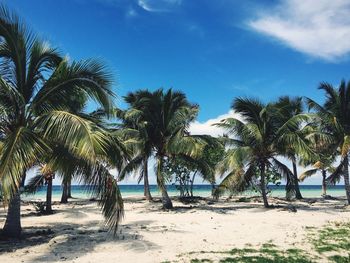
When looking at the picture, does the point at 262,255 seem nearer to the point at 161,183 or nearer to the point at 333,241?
the point at 333,241

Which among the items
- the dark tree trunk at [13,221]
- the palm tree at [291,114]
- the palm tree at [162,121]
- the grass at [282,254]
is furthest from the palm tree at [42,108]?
the palm tree at [291,114]

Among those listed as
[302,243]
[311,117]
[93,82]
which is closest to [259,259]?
[302,243]

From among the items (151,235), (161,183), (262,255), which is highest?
(161,183)

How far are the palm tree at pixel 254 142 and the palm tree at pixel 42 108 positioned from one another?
11.6m

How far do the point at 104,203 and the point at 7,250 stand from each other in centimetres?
265

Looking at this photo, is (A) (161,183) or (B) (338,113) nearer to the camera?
(A) (161,183)

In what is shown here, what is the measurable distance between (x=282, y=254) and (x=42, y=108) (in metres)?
7.86

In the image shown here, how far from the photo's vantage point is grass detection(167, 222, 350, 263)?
29.5ft

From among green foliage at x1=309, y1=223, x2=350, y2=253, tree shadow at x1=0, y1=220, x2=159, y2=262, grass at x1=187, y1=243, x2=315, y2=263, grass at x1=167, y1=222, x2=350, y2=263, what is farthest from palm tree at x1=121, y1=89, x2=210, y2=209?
grass at x1=187, y1=243, x2=315, y2=263

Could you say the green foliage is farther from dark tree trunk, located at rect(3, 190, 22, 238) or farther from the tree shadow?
dark tree trunk, located at rect(3, 190, 22, 238)

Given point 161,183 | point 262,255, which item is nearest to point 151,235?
point 262,255

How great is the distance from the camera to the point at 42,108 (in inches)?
484

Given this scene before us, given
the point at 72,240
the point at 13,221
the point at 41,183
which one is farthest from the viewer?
the point at 41,183

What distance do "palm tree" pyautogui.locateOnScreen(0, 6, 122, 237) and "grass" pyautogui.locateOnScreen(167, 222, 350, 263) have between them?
2.74m
